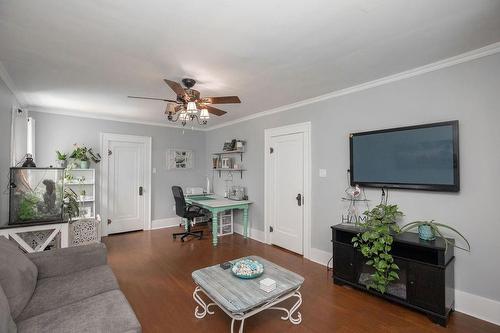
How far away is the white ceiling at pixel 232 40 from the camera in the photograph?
1.64 meters

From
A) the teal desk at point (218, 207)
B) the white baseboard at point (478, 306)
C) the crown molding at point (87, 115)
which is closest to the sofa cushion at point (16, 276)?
the teal desk at point (218, 207)

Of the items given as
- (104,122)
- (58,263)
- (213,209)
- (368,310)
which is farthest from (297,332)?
(104,122)

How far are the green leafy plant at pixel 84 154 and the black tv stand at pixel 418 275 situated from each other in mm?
4648

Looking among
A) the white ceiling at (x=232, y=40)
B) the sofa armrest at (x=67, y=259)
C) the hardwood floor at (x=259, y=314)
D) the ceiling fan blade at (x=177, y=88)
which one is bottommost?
the hardwood floor at (x=259, y=314)

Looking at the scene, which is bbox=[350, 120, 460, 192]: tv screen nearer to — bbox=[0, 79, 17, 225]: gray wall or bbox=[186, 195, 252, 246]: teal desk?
bbox=[186, 195, 252, 246]: teal desk

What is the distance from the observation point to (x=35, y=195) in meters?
2.96

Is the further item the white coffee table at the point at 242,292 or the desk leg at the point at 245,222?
the desk leg at the point at 245,222

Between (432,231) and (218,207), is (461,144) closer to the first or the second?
(432,231)

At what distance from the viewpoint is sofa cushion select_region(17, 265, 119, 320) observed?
1620 millimetres

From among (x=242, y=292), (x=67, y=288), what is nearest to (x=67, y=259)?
(x=67, y=288)

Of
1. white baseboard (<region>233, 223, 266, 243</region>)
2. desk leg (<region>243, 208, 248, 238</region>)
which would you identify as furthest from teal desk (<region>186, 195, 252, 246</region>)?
white baseboard (<region>233, 223, 266, 243</region>)

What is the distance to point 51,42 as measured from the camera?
209cm

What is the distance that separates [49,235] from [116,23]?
2.77 m

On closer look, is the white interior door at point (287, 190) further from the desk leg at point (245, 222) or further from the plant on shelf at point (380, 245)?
the plant on shelf at point (380, 245)
